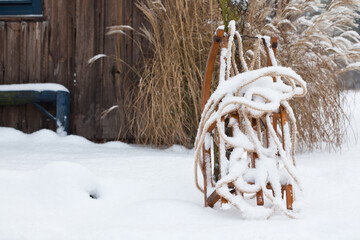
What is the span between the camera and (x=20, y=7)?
364cm

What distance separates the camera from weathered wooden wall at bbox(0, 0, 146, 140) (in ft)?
11.6

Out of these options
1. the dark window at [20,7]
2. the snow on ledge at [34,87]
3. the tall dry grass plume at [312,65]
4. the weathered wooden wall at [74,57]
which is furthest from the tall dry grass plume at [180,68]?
the dark window at [20,7]

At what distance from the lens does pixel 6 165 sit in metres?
1.93

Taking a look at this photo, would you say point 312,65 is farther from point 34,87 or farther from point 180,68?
point 34,87

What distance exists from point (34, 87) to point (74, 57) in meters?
0.43

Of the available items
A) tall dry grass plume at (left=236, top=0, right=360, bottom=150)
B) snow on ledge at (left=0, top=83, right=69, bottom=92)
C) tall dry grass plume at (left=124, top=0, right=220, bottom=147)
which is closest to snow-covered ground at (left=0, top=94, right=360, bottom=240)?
tall dry grass plume at (left=124, top=0, right=220, bottom=147)

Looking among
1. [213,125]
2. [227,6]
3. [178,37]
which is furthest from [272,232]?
[178,37]

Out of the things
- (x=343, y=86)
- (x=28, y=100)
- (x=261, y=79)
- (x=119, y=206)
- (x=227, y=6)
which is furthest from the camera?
(x=28, y=100)

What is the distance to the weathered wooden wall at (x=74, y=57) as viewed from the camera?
3533 millimetres

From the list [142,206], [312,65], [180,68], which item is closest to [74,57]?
[180,68]

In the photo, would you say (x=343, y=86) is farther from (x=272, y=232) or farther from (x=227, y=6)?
(x=272, y=232)

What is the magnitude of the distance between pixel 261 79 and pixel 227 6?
0.55m

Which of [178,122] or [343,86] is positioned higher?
[343,86]

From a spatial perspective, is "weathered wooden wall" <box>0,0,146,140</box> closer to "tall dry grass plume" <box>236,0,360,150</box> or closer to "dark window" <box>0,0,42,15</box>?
"dark window" <box>0,0,42,15</box>
